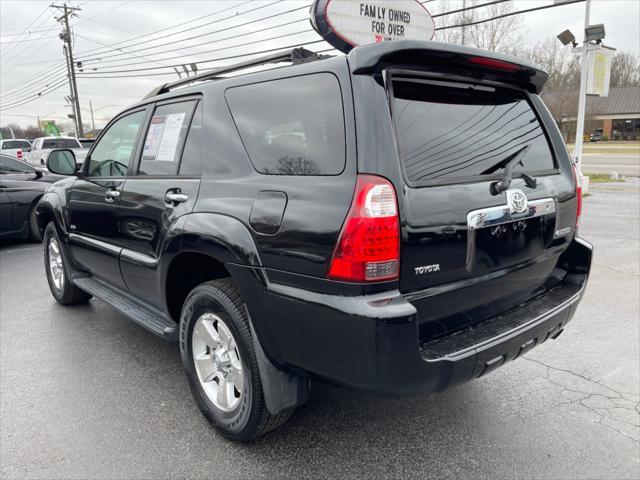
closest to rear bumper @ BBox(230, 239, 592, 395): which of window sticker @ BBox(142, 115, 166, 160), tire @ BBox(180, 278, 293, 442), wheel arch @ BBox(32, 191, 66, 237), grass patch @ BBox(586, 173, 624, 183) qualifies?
tire @ BBox(180, 278, 293, 442)

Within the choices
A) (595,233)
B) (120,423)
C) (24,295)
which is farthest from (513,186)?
(595,233)

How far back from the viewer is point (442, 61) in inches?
90.0

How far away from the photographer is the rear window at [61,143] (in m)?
22.0

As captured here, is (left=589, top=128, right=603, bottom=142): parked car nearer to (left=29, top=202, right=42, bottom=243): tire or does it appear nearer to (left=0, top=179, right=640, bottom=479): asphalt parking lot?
(left=29, top=202, right=42, bottom=243): tire

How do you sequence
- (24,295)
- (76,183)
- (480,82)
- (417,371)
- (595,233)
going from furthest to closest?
1. (595,233)
2. (24,295)
3. (76,183)
4. (480,82)
5. (417,371)

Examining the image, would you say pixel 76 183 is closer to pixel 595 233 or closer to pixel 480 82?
pixel 480 82

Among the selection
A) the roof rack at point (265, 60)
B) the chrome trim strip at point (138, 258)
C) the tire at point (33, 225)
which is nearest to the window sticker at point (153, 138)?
the roof rack at point (265, 60)

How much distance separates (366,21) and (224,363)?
3800 millimetres

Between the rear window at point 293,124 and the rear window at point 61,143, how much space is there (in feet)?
72.4

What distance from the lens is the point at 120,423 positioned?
2.87m

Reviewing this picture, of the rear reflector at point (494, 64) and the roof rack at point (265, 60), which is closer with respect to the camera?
the rear reflector at point (494, 64)

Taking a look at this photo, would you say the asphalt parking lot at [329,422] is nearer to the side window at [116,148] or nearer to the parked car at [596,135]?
the side window at [116,148]

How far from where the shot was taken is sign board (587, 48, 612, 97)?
10.7 metres

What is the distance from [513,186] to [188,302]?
5.93ft
